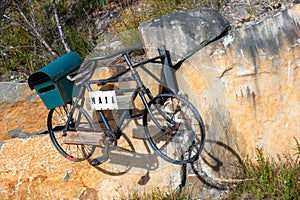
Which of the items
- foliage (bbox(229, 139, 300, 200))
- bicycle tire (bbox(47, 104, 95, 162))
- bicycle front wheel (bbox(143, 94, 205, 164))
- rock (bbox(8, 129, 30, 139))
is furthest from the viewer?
rock (bbox(8, 129, 30, 139))

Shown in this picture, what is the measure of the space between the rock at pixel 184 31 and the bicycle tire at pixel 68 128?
1027mm

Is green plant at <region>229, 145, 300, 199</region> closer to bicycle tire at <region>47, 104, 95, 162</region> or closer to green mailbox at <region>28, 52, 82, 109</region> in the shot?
bicycle tire at <region>47, 104, 95, 162</region>

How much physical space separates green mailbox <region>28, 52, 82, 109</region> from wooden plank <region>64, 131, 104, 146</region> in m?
0.33

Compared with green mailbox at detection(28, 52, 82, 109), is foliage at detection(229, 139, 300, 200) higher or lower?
lower

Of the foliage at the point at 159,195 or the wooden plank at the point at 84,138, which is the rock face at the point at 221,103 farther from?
the wooden plank at the point at 84,138

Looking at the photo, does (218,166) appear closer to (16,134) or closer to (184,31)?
(184,31)

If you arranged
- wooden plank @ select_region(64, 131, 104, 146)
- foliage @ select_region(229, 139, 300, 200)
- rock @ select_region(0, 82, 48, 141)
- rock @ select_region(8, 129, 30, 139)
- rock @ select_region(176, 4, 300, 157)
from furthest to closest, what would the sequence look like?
rock @ select_region(8, 129, 30, 139) → rock @ select_region(0, 82, 48, 141) → wooden plank @ select_region(64, 131, 104, 146) → rock @ select_region(176, 4, 300, 157) → foliage @ select_region(229, 139, 300, 200)

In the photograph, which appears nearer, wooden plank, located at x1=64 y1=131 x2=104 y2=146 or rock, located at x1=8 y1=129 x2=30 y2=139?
wooden plank, located at x1=64 y1=131 x2=104 y2=146

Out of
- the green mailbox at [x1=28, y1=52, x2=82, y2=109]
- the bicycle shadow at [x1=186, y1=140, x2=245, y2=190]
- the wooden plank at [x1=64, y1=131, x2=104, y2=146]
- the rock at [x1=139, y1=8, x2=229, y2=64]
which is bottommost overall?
the bicycle shadow at [x1=186, y1=140, x2=245, y2=190]

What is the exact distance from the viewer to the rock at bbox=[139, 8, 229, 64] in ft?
15.4

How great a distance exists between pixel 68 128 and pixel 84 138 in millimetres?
316

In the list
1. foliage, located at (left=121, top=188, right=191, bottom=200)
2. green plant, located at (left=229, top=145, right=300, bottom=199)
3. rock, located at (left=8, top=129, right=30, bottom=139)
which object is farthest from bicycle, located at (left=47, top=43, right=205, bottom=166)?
rock, located at (left=8, top=129, right=30, bottom=139)

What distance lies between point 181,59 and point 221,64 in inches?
15.3

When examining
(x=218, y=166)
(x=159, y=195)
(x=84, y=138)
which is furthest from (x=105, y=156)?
(x=218, y=166)
